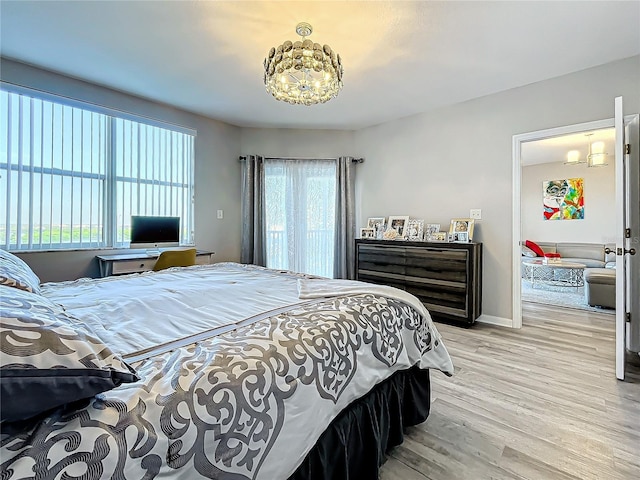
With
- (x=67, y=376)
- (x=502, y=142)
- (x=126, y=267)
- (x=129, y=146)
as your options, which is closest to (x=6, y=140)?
(x=129, y=146)

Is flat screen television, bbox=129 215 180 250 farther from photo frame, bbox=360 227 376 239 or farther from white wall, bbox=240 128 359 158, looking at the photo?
photo frame, bbox=360 227 376 239

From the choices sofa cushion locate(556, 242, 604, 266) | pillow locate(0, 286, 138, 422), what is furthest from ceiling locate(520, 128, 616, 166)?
pillow locate(0, 286, 138, 422)

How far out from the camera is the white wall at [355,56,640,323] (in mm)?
2871

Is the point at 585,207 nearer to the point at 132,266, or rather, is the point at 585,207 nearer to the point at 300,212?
the point at 300,212

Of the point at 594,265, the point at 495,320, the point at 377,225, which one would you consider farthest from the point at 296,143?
the point at 594,265

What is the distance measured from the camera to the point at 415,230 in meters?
3.91

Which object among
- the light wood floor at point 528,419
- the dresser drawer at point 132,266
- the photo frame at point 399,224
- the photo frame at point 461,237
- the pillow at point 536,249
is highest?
the photo frame at point 399,224

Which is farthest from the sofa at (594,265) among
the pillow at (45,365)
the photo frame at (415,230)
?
the pillow at (45,365)

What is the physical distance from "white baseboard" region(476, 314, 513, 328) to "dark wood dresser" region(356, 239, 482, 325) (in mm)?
113

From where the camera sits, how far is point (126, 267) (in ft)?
10.2

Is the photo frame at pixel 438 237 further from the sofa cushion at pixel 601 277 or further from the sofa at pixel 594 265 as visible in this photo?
the sofa cushion at pixel 601 277

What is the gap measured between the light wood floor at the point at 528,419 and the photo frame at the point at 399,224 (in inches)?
63.2

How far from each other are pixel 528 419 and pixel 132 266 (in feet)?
11.6

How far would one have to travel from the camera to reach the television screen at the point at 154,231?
3.38m
